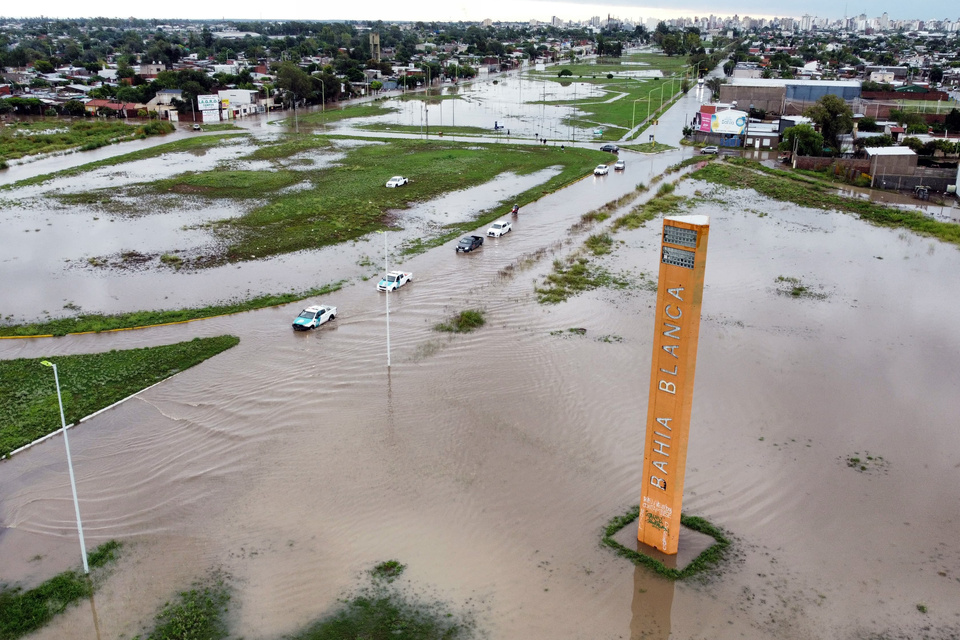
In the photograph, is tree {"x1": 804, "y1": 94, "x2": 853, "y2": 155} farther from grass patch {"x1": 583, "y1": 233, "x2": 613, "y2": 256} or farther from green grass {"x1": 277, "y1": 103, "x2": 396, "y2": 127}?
green grass {"x1": 277, "y1": 103, "x2": 396, "y2": 127}

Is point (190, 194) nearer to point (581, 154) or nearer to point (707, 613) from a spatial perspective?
point (581, 154)

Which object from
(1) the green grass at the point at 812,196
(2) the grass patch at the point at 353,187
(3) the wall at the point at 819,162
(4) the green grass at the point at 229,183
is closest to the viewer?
(2) the grass patch at the point at 353,187

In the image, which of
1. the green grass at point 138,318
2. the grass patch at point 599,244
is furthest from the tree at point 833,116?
the green grass at point 138,318

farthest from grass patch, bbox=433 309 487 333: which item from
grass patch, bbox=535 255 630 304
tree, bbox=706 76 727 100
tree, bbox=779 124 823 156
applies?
tree, bbox=706 76 727 100

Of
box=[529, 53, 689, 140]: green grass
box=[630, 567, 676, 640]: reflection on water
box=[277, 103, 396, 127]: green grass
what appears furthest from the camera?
box=[529, 53, 689, 140]: green grass

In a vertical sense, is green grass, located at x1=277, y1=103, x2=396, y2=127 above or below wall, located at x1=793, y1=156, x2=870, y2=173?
above

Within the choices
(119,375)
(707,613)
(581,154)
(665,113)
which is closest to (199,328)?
(119,375)

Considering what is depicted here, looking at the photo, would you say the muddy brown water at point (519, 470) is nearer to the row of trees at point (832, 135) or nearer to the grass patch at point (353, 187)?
the grass patch at point (353, 187)

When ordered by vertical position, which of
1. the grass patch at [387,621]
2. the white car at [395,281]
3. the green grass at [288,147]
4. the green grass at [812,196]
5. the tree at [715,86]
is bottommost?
the grass patch at [387,621]
